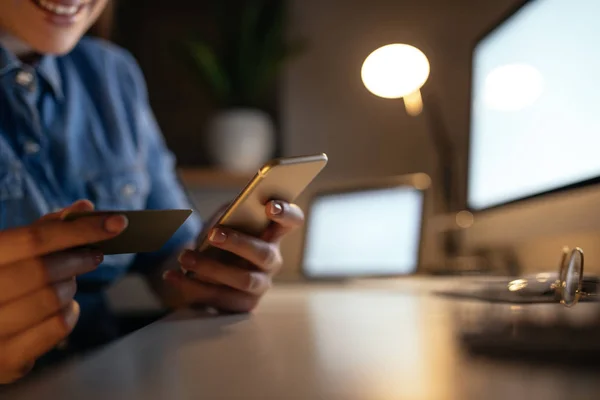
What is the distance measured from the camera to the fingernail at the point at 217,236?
51cm

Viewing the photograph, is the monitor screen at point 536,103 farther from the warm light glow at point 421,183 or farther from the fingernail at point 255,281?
the fingernail at point 255,281

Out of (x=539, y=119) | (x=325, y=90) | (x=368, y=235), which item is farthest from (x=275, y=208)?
(x=325, y=90)

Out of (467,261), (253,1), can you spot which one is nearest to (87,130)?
(467,261)

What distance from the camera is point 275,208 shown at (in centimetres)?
52

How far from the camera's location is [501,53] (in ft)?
2.76

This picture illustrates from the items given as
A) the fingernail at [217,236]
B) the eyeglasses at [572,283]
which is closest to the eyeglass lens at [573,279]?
the eyeglasses at [572,283]

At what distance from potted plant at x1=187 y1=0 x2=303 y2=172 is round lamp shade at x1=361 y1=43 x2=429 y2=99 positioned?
1.26ft

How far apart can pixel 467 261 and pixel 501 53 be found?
52cm

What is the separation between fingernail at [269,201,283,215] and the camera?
518mm

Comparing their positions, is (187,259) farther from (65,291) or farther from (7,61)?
(7,61)

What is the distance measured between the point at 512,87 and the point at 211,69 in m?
0.93

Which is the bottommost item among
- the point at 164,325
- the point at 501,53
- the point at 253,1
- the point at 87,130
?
the point at 164,325

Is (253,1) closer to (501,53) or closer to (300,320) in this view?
(501,53)

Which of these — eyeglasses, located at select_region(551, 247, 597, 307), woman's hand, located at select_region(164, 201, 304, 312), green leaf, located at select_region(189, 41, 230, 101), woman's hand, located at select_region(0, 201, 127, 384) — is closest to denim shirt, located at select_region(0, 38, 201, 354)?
woman's hand, located at select_region(164, 201, 304, 312)
